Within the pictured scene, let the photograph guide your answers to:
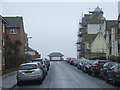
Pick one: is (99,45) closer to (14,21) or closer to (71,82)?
(14,21)

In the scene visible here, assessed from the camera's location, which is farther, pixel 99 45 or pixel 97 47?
pixel 97 47

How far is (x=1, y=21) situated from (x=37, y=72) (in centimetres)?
2427

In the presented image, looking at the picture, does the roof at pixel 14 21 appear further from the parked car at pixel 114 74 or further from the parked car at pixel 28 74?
the parked car at pixel 114 74

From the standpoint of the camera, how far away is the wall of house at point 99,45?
8222cm

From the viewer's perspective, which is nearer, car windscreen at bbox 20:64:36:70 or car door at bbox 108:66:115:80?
car door at bbox 108:66:115:80

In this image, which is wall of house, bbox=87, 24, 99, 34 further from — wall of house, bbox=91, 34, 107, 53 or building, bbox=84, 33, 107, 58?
wall of house, bbox=91, 34, 107, 53

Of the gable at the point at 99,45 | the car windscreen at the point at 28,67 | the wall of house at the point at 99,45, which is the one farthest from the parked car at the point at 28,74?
the wall of house at the point at 99,45

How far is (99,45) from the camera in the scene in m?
83.8

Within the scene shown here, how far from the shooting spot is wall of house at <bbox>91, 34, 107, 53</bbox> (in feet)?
270

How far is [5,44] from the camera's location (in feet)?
134

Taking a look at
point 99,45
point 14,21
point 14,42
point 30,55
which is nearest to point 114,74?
point 14,42

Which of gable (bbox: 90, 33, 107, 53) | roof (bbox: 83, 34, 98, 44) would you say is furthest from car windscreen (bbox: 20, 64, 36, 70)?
roof (bbox: 83, 34, 98, 44)

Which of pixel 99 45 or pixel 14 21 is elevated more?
pixel 14 21

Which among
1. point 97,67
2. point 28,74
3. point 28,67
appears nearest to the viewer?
point 28,74
